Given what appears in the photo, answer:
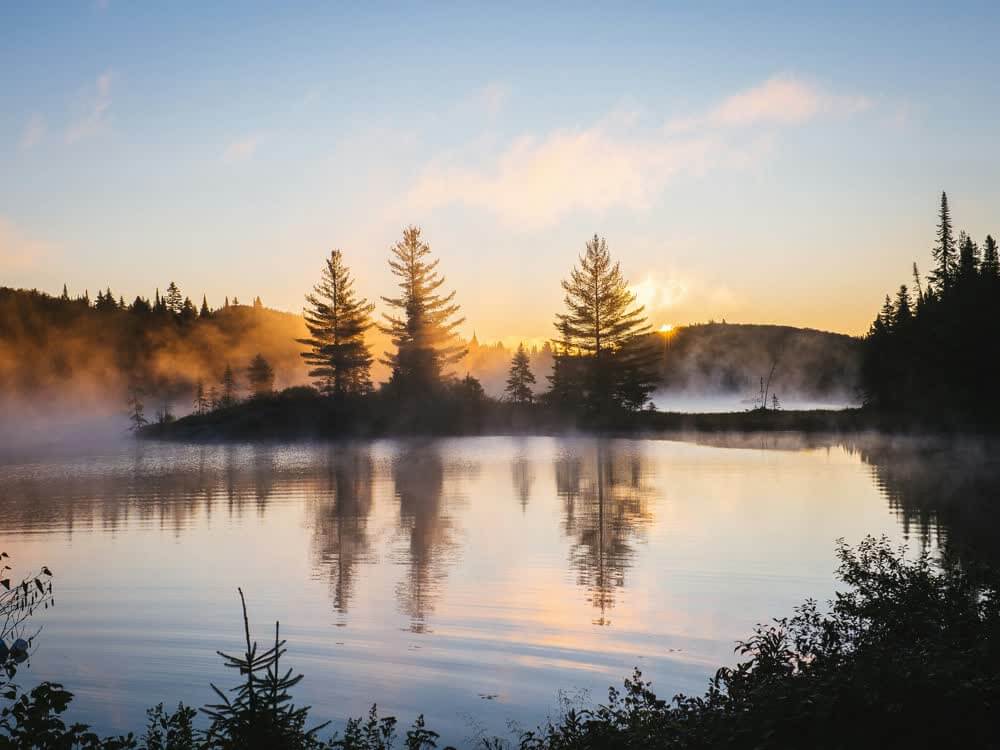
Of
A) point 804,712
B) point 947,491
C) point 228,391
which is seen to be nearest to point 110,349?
point 228,391

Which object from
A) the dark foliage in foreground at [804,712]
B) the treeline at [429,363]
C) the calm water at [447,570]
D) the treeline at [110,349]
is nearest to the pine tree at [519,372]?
the treeline at [429,363]

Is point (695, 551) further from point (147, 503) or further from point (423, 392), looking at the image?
point (423, 392)

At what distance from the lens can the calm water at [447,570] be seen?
1114 centimetres

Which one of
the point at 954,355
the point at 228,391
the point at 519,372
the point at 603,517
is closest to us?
the point at 603,517

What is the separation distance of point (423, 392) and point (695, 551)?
54.9 m

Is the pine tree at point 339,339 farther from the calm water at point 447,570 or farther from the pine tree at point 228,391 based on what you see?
the calm water at point 447,570

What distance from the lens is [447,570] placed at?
17453mm

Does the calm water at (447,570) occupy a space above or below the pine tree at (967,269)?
below

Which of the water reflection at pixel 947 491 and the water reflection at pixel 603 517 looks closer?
the water reflection at pixel 603 517

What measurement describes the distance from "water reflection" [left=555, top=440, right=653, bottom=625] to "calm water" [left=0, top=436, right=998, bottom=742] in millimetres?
103

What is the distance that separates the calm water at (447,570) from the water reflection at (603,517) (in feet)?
0.34

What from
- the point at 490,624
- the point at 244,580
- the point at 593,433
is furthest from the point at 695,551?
the point at 593,433

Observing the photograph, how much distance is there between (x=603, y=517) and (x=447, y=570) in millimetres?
7778

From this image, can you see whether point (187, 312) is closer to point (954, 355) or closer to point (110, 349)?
point (110, 349)
